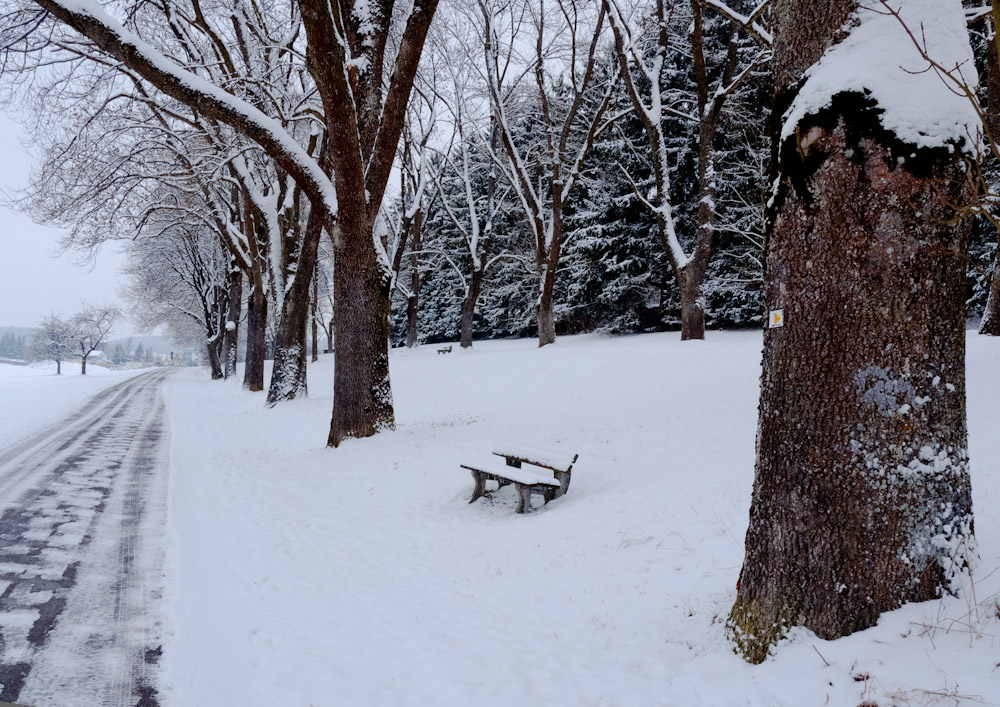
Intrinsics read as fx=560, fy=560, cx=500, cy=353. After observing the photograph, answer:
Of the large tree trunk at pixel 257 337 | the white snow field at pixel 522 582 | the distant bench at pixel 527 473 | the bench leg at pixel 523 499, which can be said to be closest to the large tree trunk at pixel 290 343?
the large tree trunk at pixel 257 337

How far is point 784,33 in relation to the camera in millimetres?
3068

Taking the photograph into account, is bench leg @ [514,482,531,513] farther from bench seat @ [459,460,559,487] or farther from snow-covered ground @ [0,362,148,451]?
snow-covered ground @ [0,362,148,451]

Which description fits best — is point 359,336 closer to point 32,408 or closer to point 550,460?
point 550,460

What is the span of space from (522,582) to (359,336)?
576 cm

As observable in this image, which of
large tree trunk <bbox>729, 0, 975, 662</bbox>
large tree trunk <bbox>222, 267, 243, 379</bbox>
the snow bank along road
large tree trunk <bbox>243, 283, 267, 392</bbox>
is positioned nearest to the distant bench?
the snow bank along road

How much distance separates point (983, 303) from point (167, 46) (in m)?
23.6

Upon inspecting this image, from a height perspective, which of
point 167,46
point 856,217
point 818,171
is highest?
point 167,46

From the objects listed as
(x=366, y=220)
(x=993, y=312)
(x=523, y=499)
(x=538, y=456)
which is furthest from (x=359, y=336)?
(x=993, y=312)

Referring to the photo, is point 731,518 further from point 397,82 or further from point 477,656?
point 397,82

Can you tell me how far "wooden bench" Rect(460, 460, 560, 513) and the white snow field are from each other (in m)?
0.20

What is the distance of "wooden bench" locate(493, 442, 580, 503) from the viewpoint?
648 cm

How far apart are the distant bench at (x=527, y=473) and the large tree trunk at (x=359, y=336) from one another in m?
3.17

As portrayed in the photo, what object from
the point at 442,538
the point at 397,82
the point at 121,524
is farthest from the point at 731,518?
the point at 397,82

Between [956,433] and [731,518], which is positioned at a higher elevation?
[956,433]
